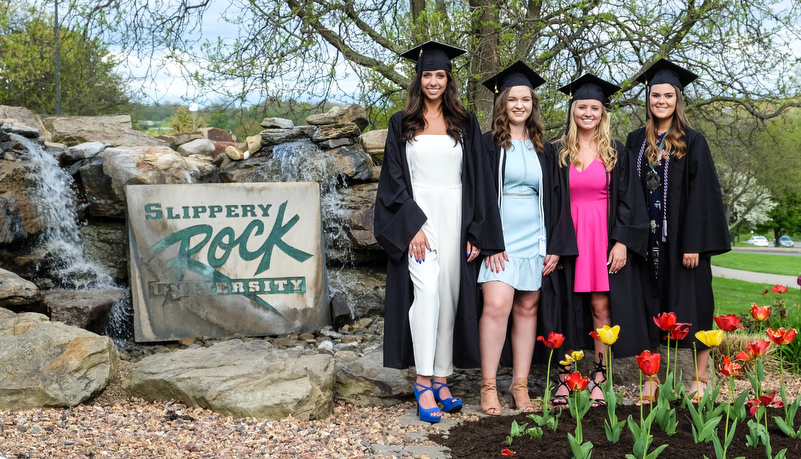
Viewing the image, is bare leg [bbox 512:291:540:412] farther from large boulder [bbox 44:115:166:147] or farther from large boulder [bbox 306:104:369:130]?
large boulder [bbox 44:115:166:147]

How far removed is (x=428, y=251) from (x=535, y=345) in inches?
37.7

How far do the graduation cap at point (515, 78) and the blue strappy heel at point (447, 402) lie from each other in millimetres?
1686

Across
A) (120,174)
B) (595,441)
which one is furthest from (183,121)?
(595,441)

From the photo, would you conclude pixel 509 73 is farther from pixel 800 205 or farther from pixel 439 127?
pixel 800 205

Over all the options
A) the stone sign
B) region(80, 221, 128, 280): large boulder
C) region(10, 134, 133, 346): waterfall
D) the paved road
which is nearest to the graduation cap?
the stone sign

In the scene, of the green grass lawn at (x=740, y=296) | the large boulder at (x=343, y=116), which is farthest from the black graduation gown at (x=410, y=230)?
the green grass lawn at (x=740, y=296)

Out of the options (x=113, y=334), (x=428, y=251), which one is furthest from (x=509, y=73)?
(x=113, y=334)

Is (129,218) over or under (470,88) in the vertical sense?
under

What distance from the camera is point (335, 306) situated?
652 cm

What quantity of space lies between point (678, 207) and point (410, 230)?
156 centimetres

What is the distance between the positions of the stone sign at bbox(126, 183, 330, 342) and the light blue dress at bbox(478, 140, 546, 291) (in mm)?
2879

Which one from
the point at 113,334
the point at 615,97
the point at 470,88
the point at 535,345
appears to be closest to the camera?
the point at 535,345

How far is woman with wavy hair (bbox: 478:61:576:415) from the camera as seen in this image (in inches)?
149

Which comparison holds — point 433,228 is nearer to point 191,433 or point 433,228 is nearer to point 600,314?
point 600,314
